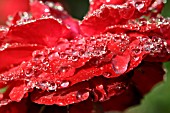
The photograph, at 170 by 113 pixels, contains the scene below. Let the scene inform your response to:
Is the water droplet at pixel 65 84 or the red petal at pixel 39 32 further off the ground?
the red petal at pixel 39 32

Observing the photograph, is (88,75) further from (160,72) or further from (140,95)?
(140,95)

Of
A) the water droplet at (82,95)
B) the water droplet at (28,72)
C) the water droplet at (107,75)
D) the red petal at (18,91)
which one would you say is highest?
the water droplet at (28,72)

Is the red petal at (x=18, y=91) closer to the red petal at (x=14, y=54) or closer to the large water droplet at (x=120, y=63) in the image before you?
the red petal at (x=14, y=54)

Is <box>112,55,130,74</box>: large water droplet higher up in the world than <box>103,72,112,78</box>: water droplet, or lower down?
higher up

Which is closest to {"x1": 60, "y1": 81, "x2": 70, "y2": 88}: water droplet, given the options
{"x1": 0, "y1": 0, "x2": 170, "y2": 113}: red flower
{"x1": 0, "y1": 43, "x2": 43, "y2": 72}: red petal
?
{"x1": 0, "y1": 0, "x2": 170, "y2": 113}: red flower

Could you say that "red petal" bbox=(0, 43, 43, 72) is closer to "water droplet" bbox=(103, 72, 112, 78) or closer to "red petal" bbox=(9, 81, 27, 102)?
"red petal" bbox=(9, 81, 27, 102)

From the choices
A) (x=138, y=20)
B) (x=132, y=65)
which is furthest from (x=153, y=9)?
(x=132, y=65)

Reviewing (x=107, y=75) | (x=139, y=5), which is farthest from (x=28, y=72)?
(x=139, y=5)

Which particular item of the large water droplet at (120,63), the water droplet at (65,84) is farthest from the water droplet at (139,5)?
the water droplet at (65,84)
